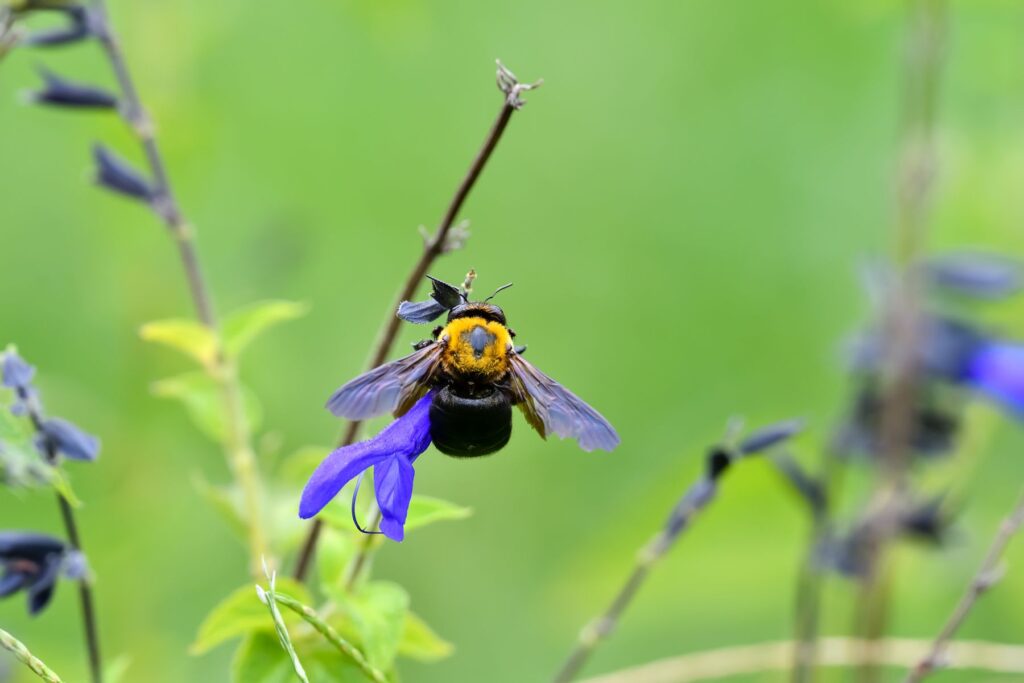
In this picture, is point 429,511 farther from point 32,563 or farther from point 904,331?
point 904,331

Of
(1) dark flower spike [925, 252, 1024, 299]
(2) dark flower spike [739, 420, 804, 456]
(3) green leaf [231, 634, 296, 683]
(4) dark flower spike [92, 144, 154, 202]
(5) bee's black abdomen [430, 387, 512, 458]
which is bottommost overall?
(3) green leaf [231, 634, 296, 683]

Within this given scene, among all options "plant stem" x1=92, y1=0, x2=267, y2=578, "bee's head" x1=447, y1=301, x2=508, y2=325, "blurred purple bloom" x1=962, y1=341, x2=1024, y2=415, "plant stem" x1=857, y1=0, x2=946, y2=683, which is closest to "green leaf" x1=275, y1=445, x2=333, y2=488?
"plant stem" x1=92, y1=0, x2=267, y2=578

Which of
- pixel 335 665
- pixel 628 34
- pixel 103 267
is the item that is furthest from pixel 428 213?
pixel 335 665

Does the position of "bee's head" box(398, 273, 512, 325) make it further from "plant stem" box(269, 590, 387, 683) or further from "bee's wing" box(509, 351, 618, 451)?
"plant stem" box(269, 590, 387, 683)

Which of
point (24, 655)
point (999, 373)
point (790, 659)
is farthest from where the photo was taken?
point (999, 373)

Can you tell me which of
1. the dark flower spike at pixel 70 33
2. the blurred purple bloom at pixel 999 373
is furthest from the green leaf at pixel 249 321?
the blurred purple bloom at pixel 999 373

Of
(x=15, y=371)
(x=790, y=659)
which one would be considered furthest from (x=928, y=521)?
(x=15, y=371)
